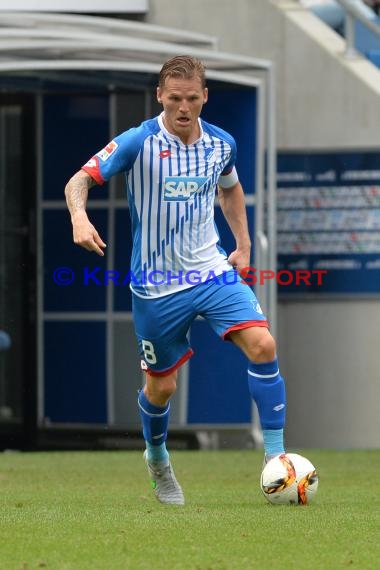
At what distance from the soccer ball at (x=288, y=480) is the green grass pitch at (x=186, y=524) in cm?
7

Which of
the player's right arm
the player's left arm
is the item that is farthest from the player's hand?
the player's left arm

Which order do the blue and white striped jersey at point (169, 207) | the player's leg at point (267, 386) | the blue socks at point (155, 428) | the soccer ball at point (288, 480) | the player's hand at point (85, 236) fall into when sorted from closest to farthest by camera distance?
1. the player's hand at point (85, 236)
2. the soccer ball at point (288, 480)
3. the player's leg at point (267, 386)
4. the blue and white striped jersey at point (169, 207)
5. the blue socks at point (155, 428)

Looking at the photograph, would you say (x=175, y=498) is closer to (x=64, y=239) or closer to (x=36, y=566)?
(x=36, y=566)

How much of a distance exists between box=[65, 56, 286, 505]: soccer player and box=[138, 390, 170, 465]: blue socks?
71 millimetres

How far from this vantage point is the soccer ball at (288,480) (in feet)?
26.4

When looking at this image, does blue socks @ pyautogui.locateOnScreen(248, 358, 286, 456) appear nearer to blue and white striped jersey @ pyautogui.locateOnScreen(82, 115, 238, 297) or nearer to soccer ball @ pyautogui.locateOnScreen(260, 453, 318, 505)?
soccer ball @ pyautogui.locateOnScreen(260, 453, 318, 505)

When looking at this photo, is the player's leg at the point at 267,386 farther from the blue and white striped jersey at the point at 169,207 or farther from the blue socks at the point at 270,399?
the blue and white striped jersey at the point at 169,207

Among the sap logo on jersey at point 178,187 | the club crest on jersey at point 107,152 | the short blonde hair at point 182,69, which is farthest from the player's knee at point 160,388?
the short blonde hair at point 182,69

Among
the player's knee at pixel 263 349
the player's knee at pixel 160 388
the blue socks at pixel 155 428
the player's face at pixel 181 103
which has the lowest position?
the blue socks at pixel 155 428

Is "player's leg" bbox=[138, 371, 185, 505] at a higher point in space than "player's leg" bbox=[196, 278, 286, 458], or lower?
lower

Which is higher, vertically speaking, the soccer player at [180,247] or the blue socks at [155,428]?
the soccer player at [180,247]

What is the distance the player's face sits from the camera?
8.16m

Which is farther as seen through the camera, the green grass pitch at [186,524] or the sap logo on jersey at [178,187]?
the sap logo on jersey at [178,187]

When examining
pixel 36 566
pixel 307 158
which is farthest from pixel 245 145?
pixel 36 566
